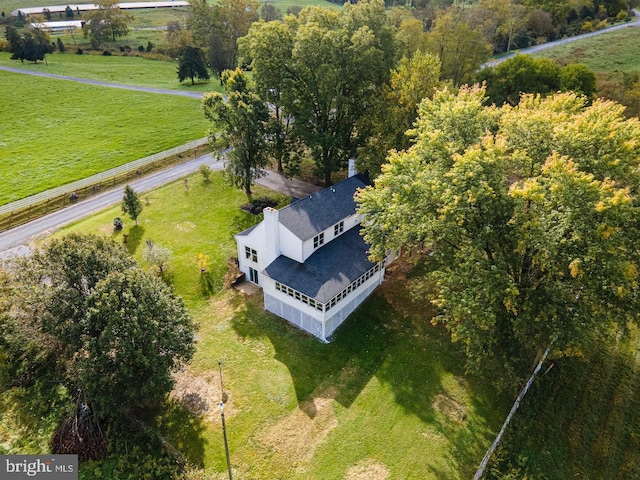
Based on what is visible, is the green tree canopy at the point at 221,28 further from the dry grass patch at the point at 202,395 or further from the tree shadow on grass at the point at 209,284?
the dry grass patch at the point at 202,395

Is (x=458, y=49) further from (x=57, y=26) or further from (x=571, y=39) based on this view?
(x=57, y=26)

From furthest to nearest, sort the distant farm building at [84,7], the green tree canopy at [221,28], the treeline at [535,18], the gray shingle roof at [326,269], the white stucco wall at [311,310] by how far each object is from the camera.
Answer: the distant farm building at [84,7] → the green tree canopy at [221,28] → the treeline at [535,18] → the white stucco wall at [311,310] → the gray shingle roof at [326,269]

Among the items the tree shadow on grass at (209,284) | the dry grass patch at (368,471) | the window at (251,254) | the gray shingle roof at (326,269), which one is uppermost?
the gray shingle roof at (326,269)

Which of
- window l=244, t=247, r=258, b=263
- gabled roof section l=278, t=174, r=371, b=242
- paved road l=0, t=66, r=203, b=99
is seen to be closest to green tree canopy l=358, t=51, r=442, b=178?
gabled roof section l=278, t=174, r=371, b=242

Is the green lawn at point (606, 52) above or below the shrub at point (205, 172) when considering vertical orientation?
above

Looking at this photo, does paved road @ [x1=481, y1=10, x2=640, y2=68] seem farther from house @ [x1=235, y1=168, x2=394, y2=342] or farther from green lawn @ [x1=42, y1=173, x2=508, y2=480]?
green lawn @ [x1=42, y1=173, x2=508, y2=480]

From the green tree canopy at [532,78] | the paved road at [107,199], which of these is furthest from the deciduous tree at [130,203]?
the green tree canopy at [532,78]

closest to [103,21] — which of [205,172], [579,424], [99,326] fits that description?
[205,172]
